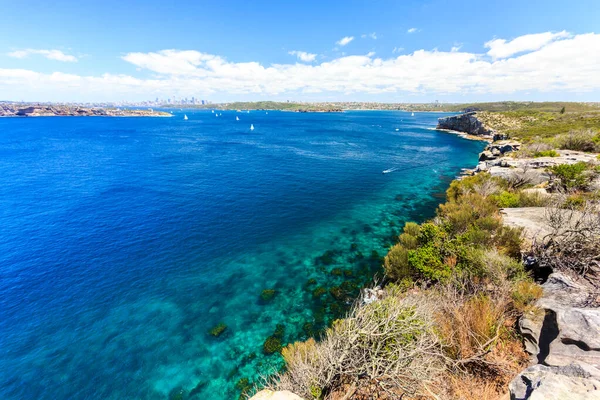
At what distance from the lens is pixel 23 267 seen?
26.6 meters

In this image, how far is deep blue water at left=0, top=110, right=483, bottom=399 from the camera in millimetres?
17922

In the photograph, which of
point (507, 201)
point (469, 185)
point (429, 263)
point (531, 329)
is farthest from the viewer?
point (469, 185)

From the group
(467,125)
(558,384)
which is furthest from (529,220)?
(467,125)

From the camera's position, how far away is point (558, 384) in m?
7.06

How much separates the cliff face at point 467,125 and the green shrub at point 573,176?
108710 millimetres

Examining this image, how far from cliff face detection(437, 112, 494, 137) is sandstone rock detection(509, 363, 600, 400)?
474ft

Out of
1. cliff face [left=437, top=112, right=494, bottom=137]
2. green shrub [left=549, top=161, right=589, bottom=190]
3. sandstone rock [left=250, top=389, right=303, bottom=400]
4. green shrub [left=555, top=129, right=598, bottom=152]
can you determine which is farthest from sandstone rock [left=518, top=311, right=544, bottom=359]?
cliff face [left=437, top=112, right=494, bottom=137]

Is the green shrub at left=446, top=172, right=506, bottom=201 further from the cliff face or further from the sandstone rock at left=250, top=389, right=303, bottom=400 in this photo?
the cliff face

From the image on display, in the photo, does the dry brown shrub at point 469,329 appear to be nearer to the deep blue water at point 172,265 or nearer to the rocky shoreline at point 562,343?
the rocky shoreline at point 562,343

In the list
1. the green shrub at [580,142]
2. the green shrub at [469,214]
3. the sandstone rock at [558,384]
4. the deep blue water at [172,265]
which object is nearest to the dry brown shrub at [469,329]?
the sandstone rock at [558,384]

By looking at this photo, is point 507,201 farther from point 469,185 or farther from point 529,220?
point 469,185

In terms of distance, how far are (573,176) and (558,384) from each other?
118 feet

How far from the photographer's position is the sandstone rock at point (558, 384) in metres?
6.73

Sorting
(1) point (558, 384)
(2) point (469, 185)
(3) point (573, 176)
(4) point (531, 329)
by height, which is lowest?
(4) point (531, 329)
